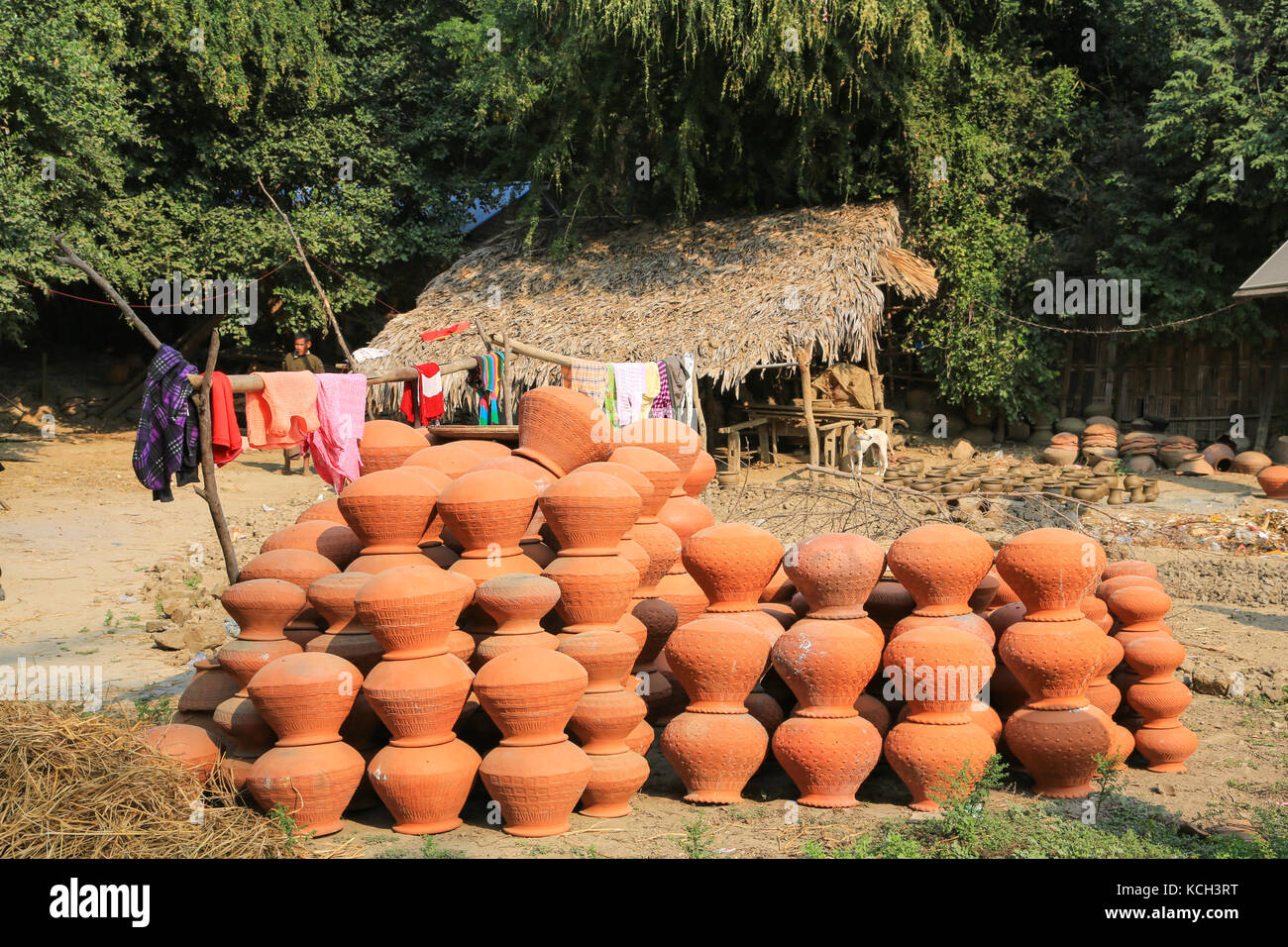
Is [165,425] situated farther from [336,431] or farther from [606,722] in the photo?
[606,722]

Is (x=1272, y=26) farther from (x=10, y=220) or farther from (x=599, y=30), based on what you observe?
(x=10, y=220)

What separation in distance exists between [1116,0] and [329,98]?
1194 cm

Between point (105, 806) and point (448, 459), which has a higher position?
point (448, 459)

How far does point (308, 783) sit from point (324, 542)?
1.47m

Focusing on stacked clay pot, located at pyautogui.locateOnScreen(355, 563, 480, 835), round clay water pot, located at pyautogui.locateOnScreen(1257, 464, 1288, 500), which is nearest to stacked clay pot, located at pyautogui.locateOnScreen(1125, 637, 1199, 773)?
stacked clay pot, located at pyautogui.locateOnScreen(355, 563, 480, 835)

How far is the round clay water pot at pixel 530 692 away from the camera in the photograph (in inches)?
172

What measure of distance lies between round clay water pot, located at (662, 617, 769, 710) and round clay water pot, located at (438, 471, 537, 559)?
0.88m

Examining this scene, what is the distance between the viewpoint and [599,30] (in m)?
14.1

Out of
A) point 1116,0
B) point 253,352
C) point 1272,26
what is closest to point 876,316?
point 1272,26

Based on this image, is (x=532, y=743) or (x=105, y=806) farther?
(x=532, y=743)

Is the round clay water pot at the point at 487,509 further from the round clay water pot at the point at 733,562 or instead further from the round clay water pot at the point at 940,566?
the round clay water pot at the point at 940,566

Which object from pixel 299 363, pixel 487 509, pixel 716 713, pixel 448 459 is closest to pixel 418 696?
pixel 487 509

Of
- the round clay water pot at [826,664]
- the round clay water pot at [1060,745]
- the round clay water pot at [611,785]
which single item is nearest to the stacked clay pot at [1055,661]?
the round clay water pot at [1060,745]

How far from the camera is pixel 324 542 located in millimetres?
5531
